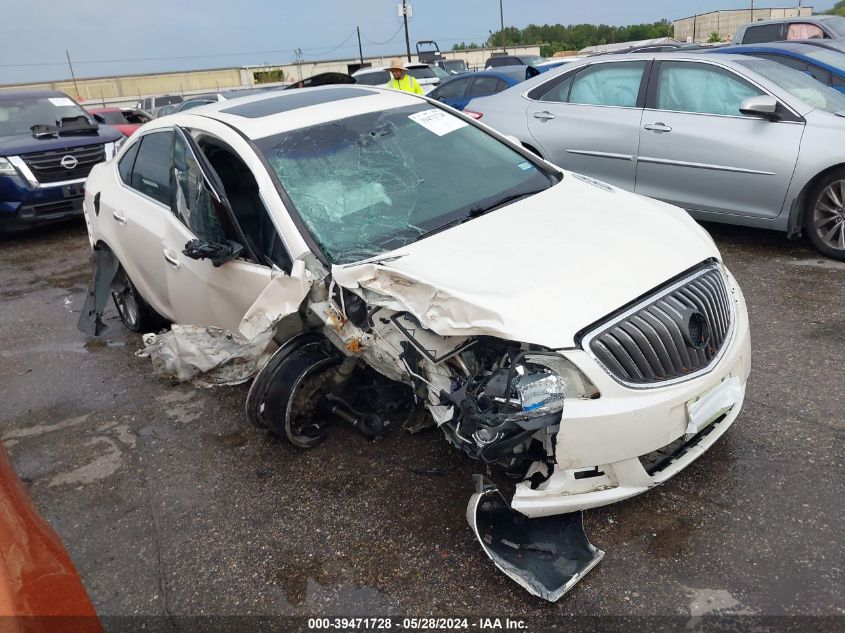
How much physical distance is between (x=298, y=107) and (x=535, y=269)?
191 centimetres

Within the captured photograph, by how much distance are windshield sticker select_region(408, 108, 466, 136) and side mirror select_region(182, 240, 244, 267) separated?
4.31ft

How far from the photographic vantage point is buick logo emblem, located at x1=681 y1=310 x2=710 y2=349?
2.58m

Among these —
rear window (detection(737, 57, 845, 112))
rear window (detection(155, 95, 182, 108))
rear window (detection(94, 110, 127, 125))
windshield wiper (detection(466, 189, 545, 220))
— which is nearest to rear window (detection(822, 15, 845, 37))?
rear window (detection(737, 57, 845, 112))

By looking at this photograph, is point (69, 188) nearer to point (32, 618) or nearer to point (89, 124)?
point (89, 124)

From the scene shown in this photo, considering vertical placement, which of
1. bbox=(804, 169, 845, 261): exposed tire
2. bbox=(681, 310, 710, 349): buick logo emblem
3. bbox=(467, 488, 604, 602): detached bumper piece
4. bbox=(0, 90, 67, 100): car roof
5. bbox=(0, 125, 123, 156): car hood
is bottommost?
bbox=(467, 488, 604, 602): detached bumper piece

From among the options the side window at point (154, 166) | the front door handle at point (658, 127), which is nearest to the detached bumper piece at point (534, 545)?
the side window at point (154, 166)

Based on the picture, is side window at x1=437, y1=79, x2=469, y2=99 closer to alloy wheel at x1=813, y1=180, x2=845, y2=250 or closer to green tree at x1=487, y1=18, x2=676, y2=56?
alloy wheel at x1=813, y1=180, x2=845, y2=250

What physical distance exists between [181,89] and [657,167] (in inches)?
1867

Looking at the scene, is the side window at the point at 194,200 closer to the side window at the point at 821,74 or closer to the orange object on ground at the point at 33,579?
the orange object on ground at the point at 33,579

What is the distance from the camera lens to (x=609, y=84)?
6113mm

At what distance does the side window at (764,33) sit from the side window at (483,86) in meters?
4.62

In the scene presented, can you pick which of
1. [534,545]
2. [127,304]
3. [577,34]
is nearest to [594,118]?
[127,304]

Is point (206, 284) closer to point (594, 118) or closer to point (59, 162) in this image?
point (594, 118)

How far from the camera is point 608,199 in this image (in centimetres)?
350
